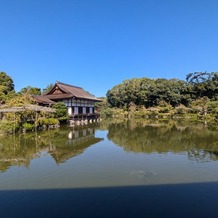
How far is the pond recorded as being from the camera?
197 inches

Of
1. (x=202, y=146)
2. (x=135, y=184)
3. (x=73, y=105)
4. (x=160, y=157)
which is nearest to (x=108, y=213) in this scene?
(x=135, y=184)

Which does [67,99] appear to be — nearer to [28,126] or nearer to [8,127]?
[28,126]

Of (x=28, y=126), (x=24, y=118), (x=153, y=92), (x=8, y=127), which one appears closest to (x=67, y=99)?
(x=24, y=118)

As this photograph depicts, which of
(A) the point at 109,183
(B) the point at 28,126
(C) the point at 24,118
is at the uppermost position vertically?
(C) the point at 24,118

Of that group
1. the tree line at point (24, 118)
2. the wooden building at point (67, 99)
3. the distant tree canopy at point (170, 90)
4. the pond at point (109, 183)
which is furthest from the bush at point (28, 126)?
the distant tree canopy at point (170, 90)

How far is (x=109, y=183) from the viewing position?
22.0 ft

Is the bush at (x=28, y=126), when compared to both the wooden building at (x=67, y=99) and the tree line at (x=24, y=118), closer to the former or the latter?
the tree line at (x=24, y=118)

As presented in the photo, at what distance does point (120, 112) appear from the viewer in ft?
167

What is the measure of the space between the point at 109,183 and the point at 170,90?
137ft

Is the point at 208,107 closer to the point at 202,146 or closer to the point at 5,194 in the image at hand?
the point at 202,146

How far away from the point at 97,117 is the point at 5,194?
32.3 m

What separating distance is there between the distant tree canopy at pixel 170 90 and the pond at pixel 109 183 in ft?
118

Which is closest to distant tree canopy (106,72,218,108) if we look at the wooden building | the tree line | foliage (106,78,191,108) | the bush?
foliage (106,78,191,108)

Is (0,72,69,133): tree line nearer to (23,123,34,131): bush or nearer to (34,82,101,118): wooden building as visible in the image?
(23,123,34,131): bush
